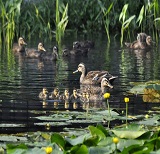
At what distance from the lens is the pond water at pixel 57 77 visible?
10.7 metres

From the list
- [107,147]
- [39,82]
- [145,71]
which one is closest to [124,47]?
[145,71]

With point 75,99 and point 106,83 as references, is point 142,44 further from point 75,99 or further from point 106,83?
point 75,99

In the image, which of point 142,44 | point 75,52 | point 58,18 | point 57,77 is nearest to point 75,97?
point 57,77

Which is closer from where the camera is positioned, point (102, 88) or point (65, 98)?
point (65, 98)

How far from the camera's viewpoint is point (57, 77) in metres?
15.1

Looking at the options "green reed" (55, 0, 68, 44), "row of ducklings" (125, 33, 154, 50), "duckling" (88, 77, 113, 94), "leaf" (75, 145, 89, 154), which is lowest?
"leaf" (75, 145, 89, 154)

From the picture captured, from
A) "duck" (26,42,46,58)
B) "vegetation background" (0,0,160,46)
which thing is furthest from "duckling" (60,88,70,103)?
"vegetation background" (0,0,160,46)

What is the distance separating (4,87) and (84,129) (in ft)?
14.2

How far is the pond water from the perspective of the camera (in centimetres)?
1066

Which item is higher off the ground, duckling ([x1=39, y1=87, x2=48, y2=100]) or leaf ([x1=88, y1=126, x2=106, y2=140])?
duckling ([x1=39, y1=87, x2=48, y2=100])

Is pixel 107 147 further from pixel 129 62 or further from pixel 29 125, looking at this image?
pixel 129 62

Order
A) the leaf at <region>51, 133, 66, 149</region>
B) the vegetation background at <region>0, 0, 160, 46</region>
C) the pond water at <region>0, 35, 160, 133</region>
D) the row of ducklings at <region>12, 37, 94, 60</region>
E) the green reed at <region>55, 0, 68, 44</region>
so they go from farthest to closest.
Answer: the vegetation background at <region>0, 0, 160, 46</region> → the row of ducklings at <region>12, 37, 94, 60</region> → the green reed at <region>55, 0, 68, 44</region> → the pond water at <region>0, 35, 160, 133</region> → the leaf at <region>51, 133, 66, 149</region>

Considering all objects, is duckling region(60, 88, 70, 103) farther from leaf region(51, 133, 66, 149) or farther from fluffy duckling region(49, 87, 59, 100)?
leaf region(51, 133, 66, 149)

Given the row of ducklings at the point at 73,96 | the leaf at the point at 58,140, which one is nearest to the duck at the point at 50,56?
the row of ducklings at the point at 73,96
